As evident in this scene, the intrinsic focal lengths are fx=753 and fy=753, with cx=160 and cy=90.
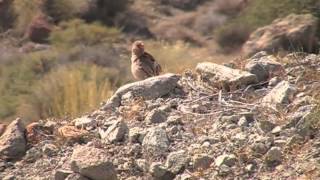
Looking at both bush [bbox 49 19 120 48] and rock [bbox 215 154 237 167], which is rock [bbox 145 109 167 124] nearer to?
rock [bbox 215 154 237 167]

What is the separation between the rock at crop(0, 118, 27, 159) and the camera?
18.4 ft

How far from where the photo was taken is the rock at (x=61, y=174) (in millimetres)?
4995

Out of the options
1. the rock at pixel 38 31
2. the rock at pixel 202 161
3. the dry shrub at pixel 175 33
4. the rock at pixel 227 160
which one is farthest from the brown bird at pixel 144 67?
the dry shrub at pixel 175 33

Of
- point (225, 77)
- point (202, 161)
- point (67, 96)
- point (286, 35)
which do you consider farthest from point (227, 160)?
point (286, 35)

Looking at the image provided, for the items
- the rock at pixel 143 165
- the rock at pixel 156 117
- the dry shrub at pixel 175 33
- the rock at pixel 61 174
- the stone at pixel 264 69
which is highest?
the stone at pixel 264 69

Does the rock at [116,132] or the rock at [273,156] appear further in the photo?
the rock at [116,132]

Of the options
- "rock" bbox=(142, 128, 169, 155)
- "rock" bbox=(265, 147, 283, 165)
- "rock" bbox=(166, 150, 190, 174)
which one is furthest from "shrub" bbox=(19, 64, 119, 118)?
"rock" bbox=(265, 147, 283, 165)

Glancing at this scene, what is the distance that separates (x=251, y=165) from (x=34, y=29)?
2364 centimetres

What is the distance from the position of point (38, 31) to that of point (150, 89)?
21.8m

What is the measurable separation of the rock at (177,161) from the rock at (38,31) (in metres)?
22.5

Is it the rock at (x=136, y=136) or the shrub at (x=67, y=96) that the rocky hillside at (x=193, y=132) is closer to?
the rock at (x=136, y=136)

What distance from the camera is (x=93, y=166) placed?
15.9 feet

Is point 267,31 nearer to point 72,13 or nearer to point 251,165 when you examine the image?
point 72,13

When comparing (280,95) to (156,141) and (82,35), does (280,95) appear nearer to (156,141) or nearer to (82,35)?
(156,141)
